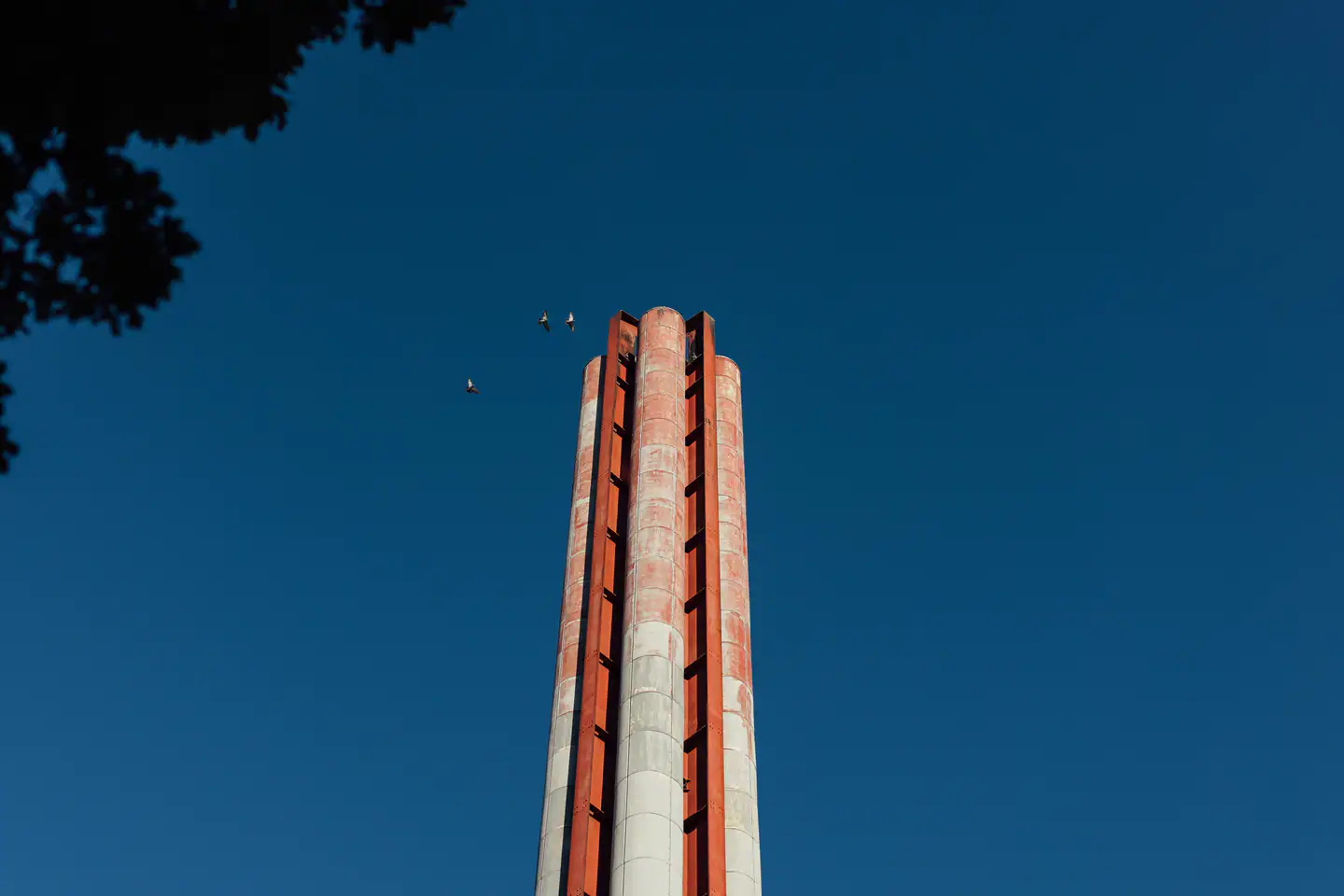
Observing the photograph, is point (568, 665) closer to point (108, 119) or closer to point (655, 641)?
point (655, 641)

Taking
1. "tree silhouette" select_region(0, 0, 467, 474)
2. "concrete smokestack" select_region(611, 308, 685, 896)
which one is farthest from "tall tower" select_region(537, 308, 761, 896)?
"tree silhouette" select_region(0, 0, 467, 474)

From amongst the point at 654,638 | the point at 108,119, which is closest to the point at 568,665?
the point at 654,638

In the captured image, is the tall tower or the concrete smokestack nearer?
the concrete smokestack

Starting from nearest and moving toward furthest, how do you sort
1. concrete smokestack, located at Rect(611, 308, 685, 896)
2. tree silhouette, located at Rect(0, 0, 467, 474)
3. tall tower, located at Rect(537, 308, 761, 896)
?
tree silhouette, located at Rect(0, 0, 467, 474)
concrete smokestack, located at Rect(611, 308, 685, 896)
tall tower, located at Rect(537, 308, 761, 896)

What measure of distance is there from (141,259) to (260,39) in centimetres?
315

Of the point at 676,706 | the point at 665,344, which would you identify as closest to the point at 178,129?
the point at 676,706

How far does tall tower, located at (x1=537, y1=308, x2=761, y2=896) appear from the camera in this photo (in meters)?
36.8

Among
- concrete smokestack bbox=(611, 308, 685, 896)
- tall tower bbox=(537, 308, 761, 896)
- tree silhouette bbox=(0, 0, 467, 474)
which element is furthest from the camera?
tall tower bbox=(537, 308, 761, 896)

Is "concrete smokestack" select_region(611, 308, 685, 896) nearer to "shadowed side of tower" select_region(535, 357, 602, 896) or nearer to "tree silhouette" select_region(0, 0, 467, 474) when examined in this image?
"shadowed side of tower" select_region(535, 357, 602, 896)

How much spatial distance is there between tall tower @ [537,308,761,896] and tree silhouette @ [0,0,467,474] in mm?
25046

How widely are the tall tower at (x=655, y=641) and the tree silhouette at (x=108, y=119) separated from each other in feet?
82.2

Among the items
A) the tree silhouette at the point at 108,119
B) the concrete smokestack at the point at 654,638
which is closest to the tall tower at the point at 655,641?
the concrete smokestack at the point at 654,638

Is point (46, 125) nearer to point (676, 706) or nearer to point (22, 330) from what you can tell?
point (22, 330)

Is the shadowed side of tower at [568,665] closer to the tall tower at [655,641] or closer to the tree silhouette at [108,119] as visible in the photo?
the tall tower at [655,641]
